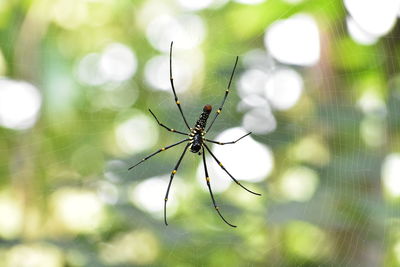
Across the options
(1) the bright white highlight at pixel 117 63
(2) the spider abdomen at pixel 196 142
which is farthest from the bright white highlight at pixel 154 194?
(1) the bright white highlight at pixel 117 63

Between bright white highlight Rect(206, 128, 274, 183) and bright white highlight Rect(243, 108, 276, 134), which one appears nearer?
bright white highlight Rect(243, 108, 276, 134)

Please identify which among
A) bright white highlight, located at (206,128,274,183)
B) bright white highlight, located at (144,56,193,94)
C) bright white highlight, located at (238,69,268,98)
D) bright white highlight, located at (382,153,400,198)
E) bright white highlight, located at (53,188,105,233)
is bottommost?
bright white highlight, located at (53,188,105,233)

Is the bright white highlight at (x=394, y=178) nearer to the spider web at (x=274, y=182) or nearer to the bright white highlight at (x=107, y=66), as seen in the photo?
the spider web at (x=274, y=182)

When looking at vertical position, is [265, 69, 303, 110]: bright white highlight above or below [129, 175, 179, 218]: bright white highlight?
above

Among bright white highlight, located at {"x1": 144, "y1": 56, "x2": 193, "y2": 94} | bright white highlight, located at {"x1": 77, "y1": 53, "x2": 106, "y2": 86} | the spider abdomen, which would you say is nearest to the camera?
the spider abdomen

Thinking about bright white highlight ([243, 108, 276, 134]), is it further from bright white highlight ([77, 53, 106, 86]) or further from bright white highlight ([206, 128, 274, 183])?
bright white highlight ([77, 53, 106, 86])

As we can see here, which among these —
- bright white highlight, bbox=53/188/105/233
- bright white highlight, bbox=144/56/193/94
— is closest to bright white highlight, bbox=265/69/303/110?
bright white highlight, bbox=144/56/193/94

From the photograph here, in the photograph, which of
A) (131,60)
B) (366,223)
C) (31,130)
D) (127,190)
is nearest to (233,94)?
(127,190)
